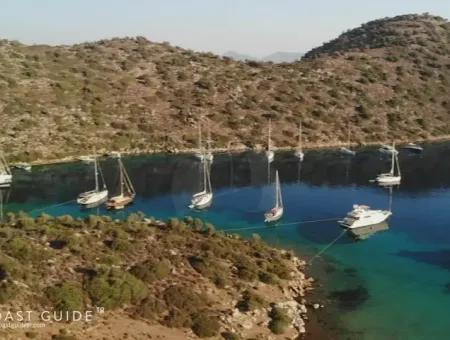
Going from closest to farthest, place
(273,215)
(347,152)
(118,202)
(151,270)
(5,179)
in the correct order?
(151,270), (273,215), (118,202), (5,179), (347,152)

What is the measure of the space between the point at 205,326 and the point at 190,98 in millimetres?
116495

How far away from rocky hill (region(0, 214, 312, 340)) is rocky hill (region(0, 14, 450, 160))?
71886 mm

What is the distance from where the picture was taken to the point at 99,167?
113562 mm

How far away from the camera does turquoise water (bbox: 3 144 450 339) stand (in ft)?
173

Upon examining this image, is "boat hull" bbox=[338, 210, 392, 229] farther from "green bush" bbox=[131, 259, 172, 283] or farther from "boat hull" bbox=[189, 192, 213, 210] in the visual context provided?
"green bush" bbox=[131, 259, 172, 283]

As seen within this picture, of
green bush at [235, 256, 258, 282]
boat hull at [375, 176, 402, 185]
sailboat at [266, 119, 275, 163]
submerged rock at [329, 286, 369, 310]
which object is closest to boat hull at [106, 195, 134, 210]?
green bush at [235, 256, 258, 282]

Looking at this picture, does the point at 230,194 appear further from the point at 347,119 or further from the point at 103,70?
the point at 103,70

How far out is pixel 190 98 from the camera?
6093 inches

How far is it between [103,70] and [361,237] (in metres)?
112

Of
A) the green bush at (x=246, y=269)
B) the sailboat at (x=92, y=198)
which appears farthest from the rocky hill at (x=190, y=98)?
the green bush at (x=246, y=269)

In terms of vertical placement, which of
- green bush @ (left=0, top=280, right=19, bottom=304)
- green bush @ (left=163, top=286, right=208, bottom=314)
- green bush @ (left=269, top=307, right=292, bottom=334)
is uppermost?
green bush @ (left=0, top=280, right=19, bottom=304)

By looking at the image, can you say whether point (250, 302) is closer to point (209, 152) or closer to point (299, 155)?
point (209, 152)

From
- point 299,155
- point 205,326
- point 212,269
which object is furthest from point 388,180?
point 205,326

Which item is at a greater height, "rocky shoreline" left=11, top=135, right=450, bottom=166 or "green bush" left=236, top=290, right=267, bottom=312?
"rocky shoreline" left=11, top=135, right=450, bottom=166
